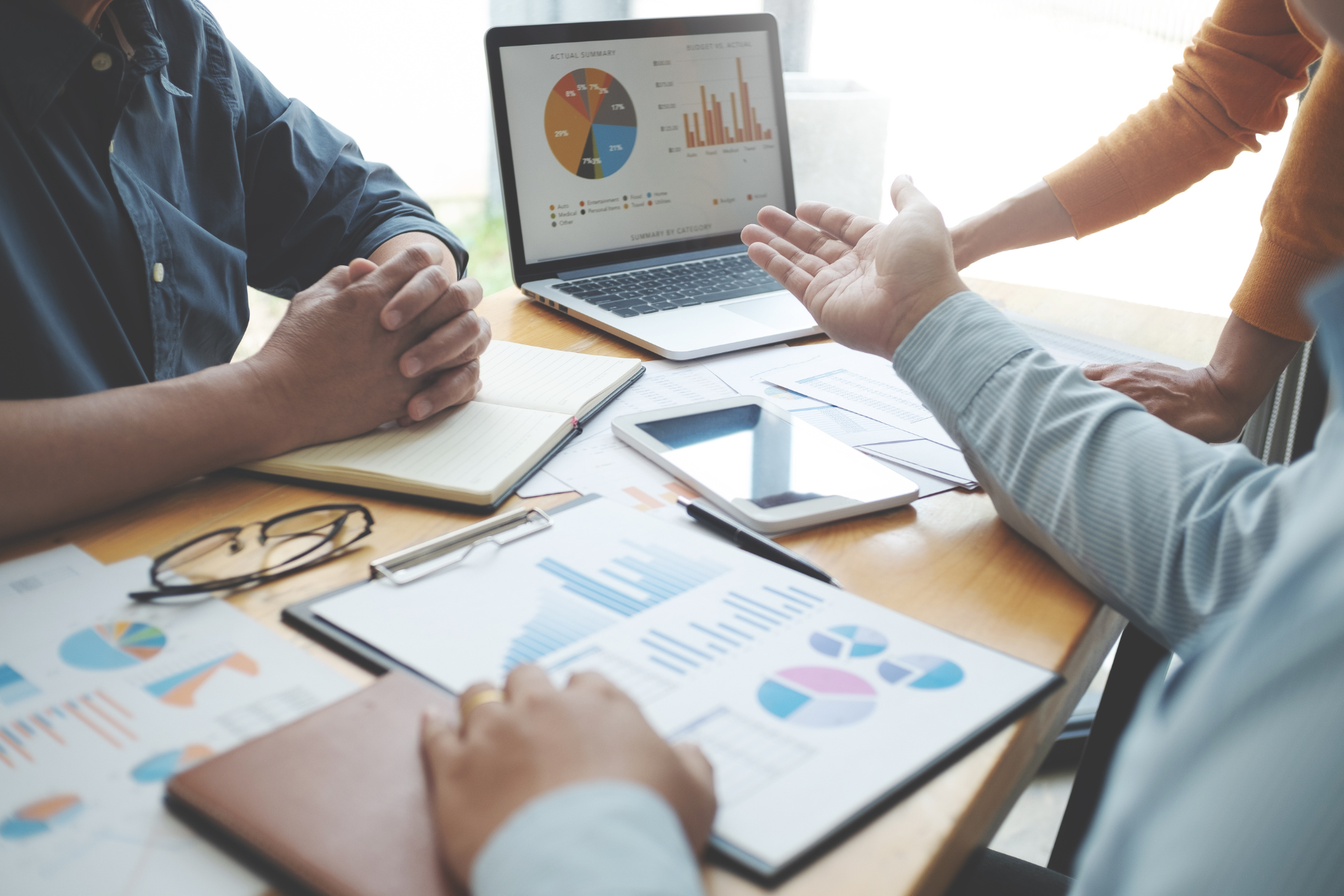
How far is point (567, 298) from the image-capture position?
3.68 feet

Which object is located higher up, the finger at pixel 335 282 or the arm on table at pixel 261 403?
the finger at pixel 335 282

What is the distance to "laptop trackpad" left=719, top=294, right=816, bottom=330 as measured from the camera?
107 cm

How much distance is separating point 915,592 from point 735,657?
16 cm

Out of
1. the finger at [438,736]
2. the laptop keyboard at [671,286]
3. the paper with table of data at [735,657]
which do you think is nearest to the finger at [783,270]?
the laptop keyboard at [671,286]

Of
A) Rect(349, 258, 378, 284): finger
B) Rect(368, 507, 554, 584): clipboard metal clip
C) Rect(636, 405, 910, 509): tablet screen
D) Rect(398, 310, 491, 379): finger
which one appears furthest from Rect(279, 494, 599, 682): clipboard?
Rect(349, 258, 378, 284): finger

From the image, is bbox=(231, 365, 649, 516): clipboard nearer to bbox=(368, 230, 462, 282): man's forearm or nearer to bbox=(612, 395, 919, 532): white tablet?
bbox=(612, 395, 919, 532): white tablet

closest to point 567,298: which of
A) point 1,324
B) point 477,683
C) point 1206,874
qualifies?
point 1,324

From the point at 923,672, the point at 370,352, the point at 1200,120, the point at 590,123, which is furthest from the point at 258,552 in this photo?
the point at 1200,120

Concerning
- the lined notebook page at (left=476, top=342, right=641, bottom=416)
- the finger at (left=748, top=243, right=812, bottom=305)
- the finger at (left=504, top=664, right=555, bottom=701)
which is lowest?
the lined notebook page at (left=476, top=342, right=641, bottom=416)

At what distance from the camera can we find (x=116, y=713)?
0.44 m

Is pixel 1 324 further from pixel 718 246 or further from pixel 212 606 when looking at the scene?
pixel 718 246

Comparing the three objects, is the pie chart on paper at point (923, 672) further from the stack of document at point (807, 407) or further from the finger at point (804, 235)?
the finger at point (804, 235)

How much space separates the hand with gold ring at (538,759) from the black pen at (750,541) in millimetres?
204

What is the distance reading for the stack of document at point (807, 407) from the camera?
709 mm
